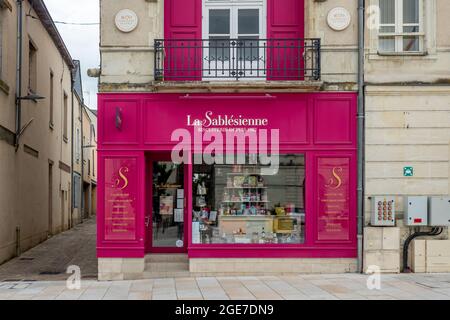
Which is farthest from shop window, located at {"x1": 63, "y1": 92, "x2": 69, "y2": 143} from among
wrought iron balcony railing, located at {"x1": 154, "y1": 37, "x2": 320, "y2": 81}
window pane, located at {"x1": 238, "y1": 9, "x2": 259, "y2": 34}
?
window pane, located at {"x1": 238, "y1": 9, "x2": 259, "y2": 34}

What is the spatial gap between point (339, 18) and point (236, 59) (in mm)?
2192

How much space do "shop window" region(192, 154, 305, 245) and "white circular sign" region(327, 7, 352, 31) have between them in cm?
267

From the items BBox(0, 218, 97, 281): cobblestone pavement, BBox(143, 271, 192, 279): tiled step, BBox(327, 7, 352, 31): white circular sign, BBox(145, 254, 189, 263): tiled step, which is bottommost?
BBox(0, 218, 97, 281): cobblestone pavement

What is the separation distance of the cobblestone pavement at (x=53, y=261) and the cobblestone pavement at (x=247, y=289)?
1.11 metres

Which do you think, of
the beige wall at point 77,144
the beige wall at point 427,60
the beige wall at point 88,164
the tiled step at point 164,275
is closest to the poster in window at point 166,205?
the tiled step at point 164,275

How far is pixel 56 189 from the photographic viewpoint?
21.8 metres

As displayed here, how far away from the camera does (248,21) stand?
1202 cm

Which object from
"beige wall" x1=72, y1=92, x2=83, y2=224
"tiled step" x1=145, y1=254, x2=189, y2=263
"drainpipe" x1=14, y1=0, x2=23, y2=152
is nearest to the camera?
"tiled step" x1=145, y1=254, x2=189, y2=263

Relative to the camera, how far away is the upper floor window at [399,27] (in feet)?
38.6

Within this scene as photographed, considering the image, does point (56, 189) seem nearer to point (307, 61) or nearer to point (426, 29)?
point (307, 61)

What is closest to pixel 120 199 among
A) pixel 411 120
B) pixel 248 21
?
pixel 248 21

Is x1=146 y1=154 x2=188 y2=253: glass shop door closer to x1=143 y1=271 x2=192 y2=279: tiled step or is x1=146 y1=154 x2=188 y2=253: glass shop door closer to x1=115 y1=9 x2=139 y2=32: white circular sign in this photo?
x1=143 y1=271 x2=192 y2=279: tiled step

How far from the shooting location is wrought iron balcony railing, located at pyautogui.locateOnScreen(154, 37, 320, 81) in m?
11.6

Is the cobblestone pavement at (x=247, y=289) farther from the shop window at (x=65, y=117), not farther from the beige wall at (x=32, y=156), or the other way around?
the shop window at (x=65, y=117)
